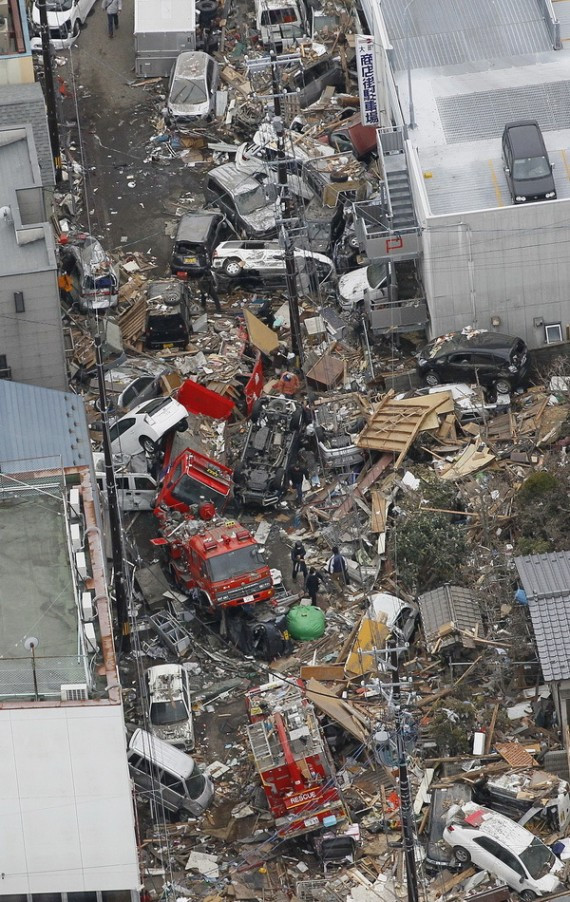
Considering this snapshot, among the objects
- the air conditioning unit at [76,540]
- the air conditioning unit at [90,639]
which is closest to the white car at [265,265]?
the air conditioning unit at [76,540]

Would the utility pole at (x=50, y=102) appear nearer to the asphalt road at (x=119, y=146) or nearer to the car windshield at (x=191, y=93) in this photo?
the asphalt road at (x=119, y=146)

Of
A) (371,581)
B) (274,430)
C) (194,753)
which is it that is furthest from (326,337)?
(194,753)

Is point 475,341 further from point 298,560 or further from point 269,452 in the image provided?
point 298,560

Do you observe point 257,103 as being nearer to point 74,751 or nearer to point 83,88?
point 83,88

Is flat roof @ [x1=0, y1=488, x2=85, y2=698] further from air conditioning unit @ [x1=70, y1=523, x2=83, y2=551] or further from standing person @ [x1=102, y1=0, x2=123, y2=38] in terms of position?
standing person @ [x1=102, y1=0, x2=123, y2=38]

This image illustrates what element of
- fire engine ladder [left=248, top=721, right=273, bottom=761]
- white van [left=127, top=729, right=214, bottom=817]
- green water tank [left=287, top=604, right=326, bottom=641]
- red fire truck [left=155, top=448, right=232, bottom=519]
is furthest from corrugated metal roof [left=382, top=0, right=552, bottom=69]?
white van [left=127, top=729, right=214, bottom=817]

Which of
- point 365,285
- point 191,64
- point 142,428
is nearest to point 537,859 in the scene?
point 142,428
